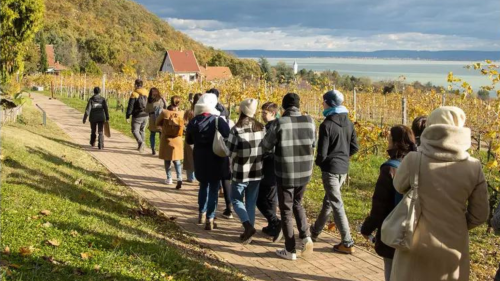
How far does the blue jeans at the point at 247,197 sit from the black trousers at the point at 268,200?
161mm

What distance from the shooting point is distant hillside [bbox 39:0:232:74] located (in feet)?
270

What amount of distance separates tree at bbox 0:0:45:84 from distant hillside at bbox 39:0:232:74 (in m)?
53.1

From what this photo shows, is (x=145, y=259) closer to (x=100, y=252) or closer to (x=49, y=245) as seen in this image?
(x=100, y=252)

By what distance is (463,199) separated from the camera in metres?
3.04

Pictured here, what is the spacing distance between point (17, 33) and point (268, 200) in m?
10.5

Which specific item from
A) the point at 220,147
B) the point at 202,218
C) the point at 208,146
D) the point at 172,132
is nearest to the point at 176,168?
the point at 172,132

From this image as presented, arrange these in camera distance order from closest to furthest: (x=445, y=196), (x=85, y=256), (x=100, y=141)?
(x=445, y=196) < (x=85, y=256) < (x=100, y=141)

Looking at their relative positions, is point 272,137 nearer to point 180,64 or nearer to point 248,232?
point 248,232

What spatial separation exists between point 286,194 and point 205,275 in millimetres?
1205

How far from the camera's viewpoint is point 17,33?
13.4 m

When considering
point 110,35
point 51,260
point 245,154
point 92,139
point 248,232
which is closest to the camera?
point 51,260

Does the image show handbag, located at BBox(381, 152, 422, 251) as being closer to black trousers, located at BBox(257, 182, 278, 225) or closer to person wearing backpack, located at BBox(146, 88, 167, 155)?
black trousers, located at BBox(257, 182, 278, 225)

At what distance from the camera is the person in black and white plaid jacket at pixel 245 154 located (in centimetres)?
557

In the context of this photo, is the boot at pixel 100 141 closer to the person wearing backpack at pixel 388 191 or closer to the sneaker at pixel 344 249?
the sneaker at pixel 344 249
